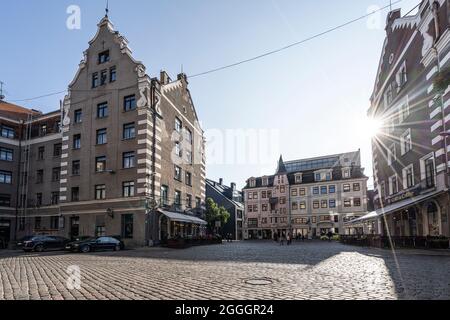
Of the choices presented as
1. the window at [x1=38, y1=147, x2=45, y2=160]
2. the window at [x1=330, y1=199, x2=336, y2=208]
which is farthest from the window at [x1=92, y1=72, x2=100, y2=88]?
the window at [x1=330, y1=199, x2=336, y2=208]

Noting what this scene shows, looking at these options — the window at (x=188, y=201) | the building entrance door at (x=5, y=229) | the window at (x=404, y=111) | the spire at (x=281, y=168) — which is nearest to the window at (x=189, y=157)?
the window at (x=188, y=201)

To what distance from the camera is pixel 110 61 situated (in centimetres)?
3678

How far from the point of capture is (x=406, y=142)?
2973cm

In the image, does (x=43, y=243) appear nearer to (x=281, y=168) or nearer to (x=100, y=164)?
(x=100, y=164)

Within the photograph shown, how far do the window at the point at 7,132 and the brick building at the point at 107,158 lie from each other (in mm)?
123

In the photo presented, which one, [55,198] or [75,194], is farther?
[55,198]

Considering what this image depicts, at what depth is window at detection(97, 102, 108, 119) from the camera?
3617cm

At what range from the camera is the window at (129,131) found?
111 feet

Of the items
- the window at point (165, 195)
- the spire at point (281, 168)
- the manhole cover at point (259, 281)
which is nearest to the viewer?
the manhole cover at point (259, 281)

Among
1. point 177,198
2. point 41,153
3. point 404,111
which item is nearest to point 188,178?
point 177,198

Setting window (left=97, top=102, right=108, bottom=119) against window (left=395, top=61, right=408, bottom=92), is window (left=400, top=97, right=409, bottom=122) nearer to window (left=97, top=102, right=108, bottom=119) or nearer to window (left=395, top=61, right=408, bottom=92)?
window (left=395, top=61, right=408, bottom=92)

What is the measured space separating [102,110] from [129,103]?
3.56 metres

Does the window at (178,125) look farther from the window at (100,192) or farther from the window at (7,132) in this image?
the window at (7,132)
